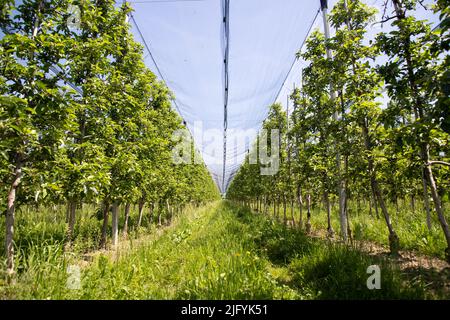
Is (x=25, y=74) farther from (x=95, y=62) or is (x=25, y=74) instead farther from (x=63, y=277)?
(x=63, y=277)

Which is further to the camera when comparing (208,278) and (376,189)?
(376,189)

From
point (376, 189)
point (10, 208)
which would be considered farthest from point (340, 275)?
point (10, 208)

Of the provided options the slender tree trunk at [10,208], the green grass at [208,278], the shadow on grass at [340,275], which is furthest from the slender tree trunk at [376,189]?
the slender tree trunk at [10,208]

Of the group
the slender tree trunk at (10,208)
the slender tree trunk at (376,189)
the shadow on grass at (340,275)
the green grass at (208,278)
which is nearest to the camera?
the slender tree trunk at (10,208)

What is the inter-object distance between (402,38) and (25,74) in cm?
505

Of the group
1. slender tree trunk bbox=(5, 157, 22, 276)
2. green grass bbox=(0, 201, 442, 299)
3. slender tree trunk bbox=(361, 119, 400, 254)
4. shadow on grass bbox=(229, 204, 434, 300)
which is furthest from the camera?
slender tree trunk bbox=(361, 119, 400, 254)

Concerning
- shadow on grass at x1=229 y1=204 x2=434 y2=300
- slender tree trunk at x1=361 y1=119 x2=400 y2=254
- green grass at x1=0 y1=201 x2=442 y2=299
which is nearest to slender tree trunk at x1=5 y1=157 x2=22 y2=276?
green grass at x1=0 y1=201 x2=442 y2=299

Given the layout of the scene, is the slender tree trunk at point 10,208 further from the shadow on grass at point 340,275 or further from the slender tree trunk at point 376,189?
the slender tree trunk at point 376,189

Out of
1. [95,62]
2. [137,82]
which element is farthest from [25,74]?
[137,82]

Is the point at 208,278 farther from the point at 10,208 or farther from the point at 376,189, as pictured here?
the point at 376,189

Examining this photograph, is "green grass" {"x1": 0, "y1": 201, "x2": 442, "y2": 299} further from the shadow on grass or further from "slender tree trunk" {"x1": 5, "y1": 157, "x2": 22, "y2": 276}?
"slender tree trunk" {"x1": 5, "y1": 157, "x2": 22, "y2": 276}

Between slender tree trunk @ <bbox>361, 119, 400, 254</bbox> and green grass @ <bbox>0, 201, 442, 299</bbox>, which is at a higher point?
slender tree trunk @ <bbox>361, 119, 400, 254</bbox>

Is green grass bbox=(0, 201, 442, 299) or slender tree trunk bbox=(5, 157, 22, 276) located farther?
green grass bbox=(0, 201, 442, 299)

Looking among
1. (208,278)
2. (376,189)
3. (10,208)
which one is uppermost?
(376,189)
